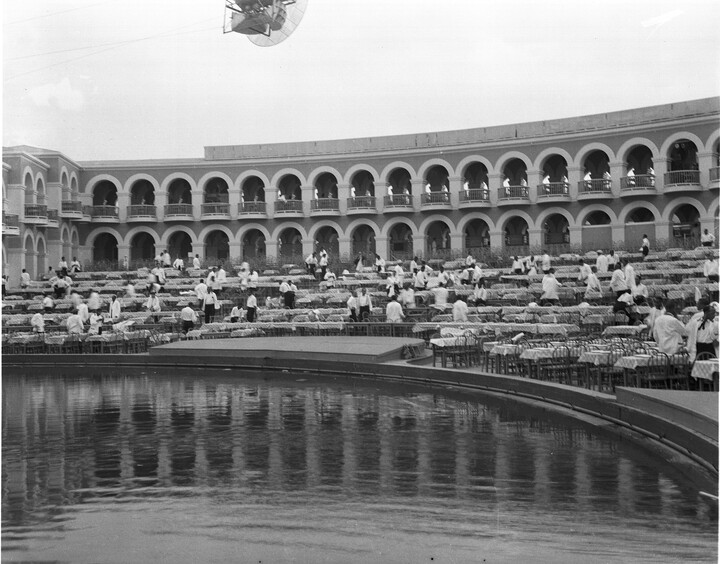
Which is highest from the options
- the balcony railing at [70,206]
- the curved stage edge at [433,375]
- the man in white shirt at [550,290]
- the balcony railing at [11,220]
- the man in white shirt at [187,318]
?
the balcony railing at [70,206]

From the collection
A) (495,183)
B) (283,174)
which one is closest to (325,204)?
(283,174)

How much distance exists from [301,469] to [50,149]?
35.5 meters

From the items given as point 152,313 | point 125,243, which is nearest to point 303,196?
point 125,243

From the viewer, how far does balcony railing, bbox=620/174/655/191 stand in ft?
120

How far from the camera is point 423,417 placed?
12.3m

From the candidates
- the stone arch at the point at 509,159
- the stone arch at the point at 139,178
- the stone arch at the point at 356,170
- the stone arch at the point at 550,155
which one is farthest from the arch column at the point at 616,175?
the stone arch at the point at 139,178

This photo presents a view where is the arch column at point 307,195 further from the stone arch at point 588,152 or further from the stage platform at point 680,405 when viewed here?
the stage platform at point 680,405

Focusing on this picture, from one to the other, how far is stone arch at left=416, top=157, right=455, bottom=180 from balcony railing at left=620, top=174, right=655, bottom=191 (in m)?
8.49

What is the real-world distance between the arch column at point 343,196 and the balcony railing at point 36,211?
48.1 feet

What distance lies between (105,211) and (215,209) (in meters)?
6.08

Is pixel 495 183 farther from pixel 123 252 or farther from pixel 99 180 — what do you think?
pixel 99 180

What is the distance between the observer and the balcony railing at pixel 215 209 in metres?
44.3

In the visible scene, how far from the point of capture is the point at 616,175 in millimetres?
37031

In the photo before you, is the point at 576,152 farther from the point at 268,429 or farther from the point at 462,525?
the point at 462,525
